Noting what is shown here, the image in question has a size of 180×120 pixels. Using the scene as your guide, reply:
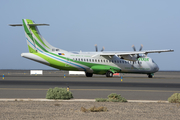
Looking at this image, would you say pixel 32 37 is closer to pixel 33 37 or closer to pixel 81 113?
pixel 33 37

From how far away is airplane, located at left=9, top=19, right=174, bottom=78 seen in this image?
40.3 metres

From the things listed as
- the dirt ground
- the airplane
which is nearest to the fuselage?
the airplane

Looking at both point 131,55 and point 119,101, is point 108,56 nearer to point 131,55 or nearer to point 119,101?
point 131,55

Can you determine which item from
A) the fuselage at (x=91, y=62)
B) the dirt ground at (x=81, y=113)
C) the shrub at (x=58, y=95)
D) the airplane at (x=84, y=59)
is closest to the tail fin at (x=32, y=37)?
the airplane at (x=84, y=59)

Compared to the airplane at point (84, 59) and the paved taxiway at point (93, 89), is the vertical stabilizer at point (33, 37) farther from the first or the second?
the paved taxiway at point (93, 89)

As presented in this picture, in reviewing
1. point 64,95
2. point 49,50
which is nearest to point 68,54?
point 49,50

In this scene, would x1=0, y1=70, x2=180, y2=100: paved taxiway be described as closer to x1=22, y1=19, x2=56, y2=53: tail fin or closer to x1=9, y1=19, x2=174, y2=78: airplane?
x1=9, y1=19, x2=174, y2=78: airplane

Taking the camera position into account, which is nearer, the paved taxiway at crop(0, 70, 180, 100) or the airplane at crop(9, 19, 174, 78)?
the paved taxiway at crop(0, 70, 180, 100)

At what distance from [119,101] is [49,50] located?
28.5 meters

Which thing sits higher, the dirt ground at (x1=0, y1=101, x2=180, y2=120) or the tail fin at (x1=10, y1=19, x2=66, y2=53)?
the tail fin at (x1=10, y1=19, x2=66, y2=53)

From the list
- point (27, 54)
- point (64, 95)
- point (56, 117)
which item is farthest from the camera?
point (27, 54)

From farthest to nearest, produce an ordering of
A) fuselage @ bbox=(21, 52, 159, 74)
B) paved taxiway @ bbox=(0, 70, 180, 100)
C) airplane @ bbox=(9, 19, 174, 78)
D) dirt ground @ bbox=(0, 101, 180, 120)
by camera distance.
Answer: airplane @ bbox=(9, 19, 174, 78) < fuselage @ bbox=(21, 52, 159, 74) < paved taxiway @ bbox=(0, 70, 180, 100) < dirt ground @ bbox=(0, 101, 180, 120)

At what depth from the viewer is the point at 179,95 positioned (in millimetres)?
14414

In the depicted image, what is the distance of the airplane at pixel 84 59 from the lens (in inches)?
1585
